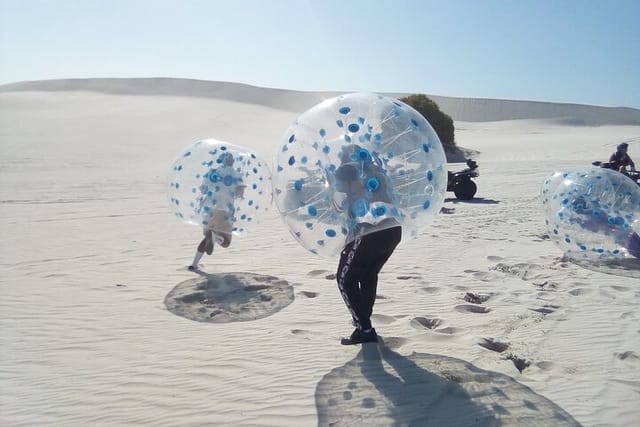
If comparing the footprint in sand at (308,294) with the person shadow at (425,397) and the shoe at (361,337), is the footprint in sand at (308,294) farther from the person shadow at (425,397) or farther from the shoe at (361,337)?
the person shadow at (425,397)

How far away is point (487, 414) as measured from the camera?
3.47 m

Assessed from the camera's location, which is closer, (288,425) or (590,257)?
(288,425)

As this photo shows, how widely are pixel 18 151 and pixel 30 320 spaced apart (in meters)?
23.7

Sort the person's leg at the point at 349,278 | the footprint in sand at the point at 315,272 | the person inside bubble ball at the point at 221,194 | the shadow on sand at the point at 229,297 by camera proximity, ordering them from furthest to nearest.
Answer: the footprint in sand at the point at 315,272, the person inside bubble ball at the point at 221,194, the shadow on sand at the point at 229,297, the person's leg at the point at 349,278

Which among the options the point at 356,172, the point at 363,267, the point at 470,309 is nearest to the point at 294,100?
the point at 470,309

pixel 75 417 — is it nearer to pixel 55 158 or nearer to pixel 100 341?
pixel 100 341

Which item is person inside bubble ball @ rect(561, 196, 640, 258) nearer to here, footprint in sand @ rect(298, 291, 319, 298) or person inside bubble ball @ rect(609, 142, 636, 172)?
footprint in sand @ rect(298, 291, 319, 298)

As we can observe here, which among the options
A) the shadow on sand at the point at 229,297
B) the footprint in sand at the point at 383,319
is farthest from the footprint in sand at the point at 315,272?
the footprint in sand at the point at 383,319

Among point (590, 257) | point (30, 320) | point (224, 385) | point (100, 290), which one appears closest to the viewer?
point (224, 385)

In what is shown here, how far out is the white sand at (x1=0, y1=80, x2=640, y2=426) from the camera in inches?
143

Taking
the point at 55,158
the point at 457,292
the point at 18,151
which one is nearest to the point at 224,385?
the point at 457,292

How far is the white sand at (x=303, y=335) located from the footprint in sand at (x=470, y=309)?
0.02m

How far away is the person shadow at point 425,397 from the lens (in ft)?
11.3

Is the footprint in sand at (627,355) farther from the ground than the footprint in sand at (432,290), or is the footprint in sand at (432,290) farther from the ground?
the footprint in sand at (627,355)
